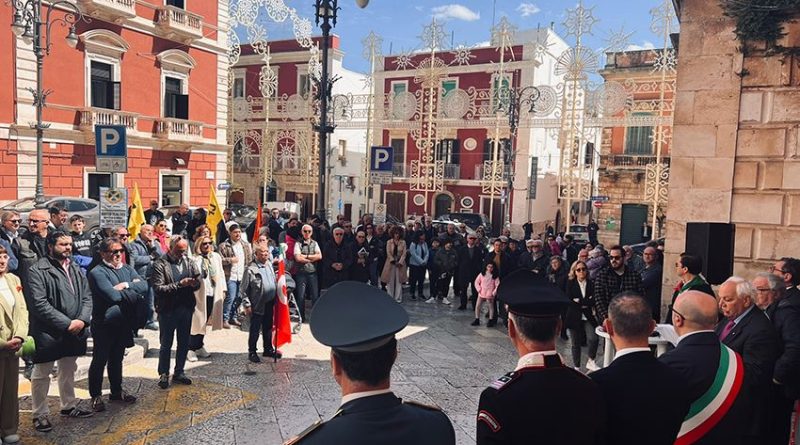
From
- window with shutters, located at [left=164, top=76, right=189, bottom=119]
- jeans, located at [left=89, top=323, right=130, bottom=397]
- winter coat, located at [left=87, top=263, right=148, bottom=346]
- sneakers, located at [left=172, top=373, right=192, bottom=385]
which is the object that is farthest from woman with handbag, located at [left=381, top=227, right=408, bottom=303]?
window with shutters, located at [left=164, top=76, right=189, bottom=119]

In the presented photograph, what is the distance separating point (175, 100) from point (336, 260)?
1456 centimetres

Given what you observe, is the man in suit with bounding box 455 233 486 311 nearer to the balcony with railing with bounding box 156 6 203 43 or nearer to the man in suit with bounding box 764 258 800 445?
the man in suit with bounding box 764 258 800 445

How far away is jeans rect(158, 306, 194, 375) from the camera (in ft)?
20.4

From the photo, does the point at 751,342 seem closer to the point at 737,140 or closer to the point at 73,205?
the point at 737,140

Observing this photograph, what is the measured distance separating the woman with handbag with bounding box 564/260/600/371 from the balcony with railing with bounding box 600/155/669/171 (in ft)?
67.9

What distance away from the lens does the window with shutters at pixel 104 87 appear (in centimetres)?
1920

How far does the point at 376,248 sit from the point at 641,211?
19163mm

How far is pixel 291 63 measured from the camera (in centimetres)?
3428

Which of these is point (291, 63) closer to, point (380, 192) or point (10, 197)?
point (380, 192)

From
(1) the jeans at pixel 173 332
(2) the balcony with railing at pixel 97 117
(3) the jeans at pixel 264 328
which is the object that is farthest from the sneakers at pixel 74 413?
(2) the balcony with railing at pixel 97 117

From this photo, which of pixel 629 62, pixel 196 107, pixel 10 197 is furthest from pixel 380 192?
pixel 10 197

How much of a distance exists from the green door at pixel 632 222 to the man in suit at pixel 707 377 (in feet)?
82.7

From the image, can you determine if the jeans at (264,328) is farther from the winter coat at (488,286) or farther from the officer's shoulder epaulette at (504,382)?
the officer's shoulder epaulette at (504,382)

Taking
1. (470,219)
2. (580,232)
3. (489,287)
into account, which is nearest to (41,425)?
(489,287)
